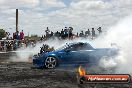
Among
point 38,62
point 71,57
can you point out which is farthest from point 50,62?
point 71,57

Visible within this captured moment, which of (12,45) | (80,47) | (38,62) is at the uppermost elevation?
(80,47)

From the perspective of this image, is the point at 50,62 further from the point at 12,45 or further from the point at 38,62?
the point at 12,45

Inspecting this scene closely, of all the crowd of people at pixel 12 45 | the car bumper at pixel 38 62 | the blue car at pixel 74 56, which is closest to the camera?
the blue car at pixel 74 56

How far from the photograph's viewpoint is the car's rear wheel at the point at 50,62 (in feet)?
55.6

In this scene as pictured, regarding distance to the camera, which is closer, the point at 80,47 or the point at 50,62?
the point at 50,62

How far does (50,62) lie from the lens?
16984 millimetres

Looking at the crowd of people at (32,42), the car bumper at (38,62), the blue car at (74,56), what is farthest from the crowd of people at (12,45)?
the blue car at (74,56)

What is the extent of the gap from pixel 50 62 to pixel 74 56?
1239 millimetres

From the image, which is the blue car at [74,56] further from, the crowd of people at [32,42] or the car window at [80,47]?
the crowd of people at [32,42]

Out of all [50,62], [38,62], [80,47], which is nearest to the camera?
[50,62]

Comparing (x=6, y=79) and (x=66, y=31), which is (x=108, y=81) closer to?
(x=6, y=79)

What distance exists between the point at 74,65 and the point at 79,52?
2.30 ft

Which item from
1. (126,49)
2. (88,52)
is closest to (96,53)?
(88,52)

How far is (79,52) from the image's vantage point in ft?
56.1
